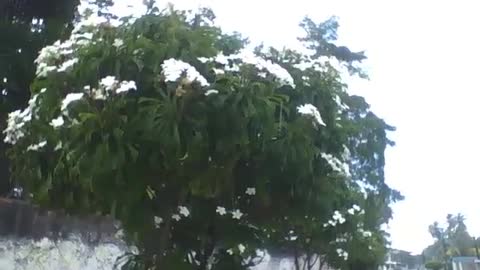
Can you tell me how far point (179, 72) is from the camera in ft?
9.87

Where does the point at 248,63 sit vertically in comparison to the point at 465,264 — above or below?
above

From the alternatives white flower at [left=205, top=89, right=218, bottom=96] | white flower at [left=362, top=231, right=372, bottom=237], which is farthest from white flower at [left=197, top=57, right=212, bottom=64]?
white flower at [left=362, top=231, right=372, bottom=237]

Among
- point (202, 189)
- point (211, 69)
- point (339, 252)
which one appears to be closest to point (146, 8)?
point (211, 69)

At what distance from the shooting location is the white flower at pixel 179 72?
9.79ft

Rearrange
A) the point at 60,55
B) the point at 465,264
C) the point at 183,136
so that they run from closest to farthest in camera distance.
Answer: the point at 183,136
the point at 60,55
the point at 465,264

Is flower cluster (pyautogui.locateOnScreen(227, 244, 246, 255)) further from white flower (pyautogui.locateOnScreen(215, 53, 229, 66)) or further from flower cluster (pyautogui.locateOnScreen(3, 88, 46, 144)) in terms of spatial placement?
flower cluster (pyautogui.locateOnScreen(3, 88, 46, 144))

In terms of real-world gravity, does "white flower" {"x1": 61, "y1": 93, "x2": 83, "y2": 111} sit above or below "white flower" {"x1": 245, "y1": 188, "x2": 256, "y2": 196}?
above

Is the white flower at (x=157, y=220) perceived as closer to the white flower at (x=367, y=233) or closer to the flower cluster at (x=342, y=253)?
the flower cluster at (x=342, y=253)

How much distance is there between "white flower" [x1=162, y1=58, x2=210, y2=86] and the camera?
2984 mm

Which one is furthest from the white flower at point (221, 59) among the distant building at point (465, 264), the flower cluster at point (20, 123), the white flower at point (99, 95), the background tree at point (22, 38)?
the distant building at point (465, 264)

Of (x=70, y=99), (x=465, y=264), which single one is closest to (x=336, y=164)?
(x=70, y=99)

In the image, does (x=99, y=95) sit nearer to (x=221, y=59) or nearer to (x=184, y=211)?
(x=221, y=59)

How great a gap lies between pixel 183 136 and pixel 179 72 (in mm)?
334

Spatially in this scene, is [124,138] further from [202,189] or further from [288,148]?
[288,148]
